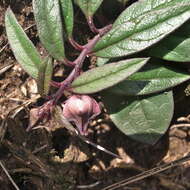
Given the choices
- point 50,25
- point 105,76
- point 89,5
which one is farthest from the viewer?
point 89,5

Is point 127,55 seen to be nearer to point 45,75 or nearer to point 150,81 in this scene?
point 150,81

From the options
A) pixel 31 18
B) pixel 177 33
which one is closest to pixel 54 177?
pixel 31 18

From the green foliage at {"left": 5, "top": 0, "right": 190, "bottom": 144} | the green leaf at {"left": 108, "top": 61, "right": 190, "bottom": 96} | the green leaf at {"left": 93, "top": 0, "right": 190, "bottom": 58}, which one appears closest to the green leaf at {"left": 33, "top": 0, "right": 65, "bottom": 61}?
the green foliage at {"left": 5, "top": 0, "right": 190, "bottom": 144}

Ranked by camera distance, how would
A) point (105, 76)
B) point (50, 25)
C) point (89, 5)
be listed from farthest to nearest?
point (89, 5) < point (50, 25) < point (105, 76)

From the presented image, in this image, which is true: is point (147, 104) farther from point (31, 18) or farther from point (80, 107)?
point (31, 18)

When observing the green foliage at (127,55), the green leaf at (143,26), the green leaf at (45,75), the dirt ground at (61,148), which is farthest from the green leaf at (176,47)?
the green leaf at (45,75)

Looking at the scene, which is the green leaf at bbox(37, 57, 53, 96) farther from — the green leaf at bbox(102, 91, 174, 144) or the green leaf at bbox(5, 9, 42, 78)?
the green leaf at bbox(102, 91, 174, 144)

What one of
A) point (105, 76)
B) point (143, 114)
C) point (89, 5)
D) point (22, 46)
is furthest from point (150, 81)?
point (22, 46)
